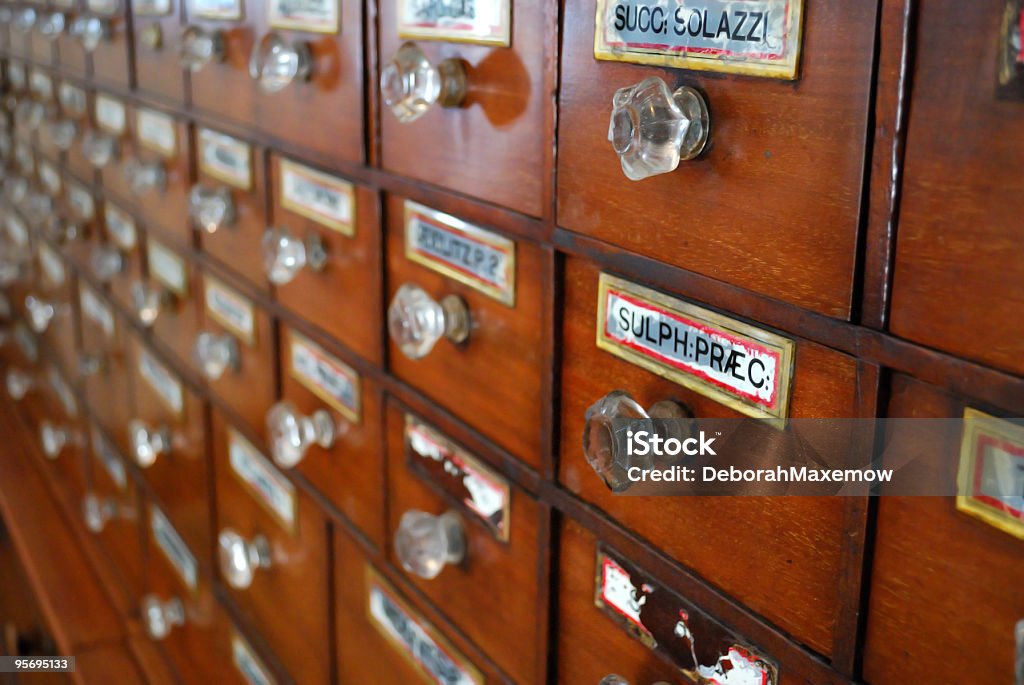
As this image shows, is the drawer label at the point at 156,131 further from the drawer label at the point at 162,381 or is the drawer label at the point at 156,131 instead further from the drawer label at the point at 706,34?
the drawer label at the point at 706,34

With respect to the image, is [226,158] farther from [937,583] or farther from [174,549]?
[937,583]

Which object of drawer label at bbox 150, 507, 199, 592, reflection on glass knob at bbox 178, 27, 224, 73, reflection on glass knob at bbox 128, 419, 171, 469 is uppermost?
reflection on glass knob at bbox 178, 27, 224, 73

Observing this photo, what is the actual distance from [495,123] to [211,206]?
0.55m

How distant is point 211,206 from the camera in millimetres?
1109

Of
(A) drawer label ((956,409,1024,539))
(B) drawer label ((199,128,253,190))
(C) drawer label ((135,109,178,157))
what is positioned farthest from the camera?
(C) drawer label ((135,109,178,157))

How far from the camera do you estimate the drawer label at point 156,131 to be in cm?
129

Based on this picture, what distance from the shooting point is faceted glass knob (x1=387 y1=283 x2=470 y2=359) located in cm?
71

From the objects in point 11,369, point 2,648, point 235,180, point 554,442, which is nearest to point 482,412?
point 554,442

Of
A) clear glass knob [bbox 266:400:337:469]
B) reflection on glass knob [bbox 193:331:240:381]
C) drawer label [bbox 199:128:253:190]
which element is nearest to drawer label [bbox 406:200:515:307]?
clear glass knob [bbox 266:400:337:469]

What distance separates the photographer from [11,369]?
2.61 m

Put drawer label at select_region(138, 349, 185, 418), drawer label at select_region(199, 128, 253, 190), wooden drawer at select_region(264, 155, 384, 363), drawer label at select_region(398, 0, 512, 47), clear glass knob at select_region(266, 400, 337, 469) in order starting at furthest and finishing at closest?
drawer label at select_region(138, 349, 185, 418)
drawer label at select_region(199, 128, 253, 190)
clear glass knob at select_region(266, 400, 337, 469)
wooden drawer at select_region(264, 155, 384, 363)
drawer label at select_region(398, 0, 512, 47)

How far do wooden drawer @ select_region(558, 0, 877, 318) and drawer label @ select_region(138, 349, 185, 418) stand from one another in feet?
3.30

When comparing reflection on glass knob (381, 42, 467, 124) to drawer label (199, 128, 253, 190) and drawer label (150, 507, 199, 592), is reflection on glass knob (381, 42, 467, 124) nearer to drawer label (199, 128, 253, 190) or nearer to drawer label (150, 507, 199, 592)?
drawer label (199, 128, 253, 190)

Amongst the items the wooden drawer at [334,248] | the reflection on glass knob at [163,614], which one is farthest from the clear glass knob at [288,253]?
the reflection on glass knob at [163,614]
